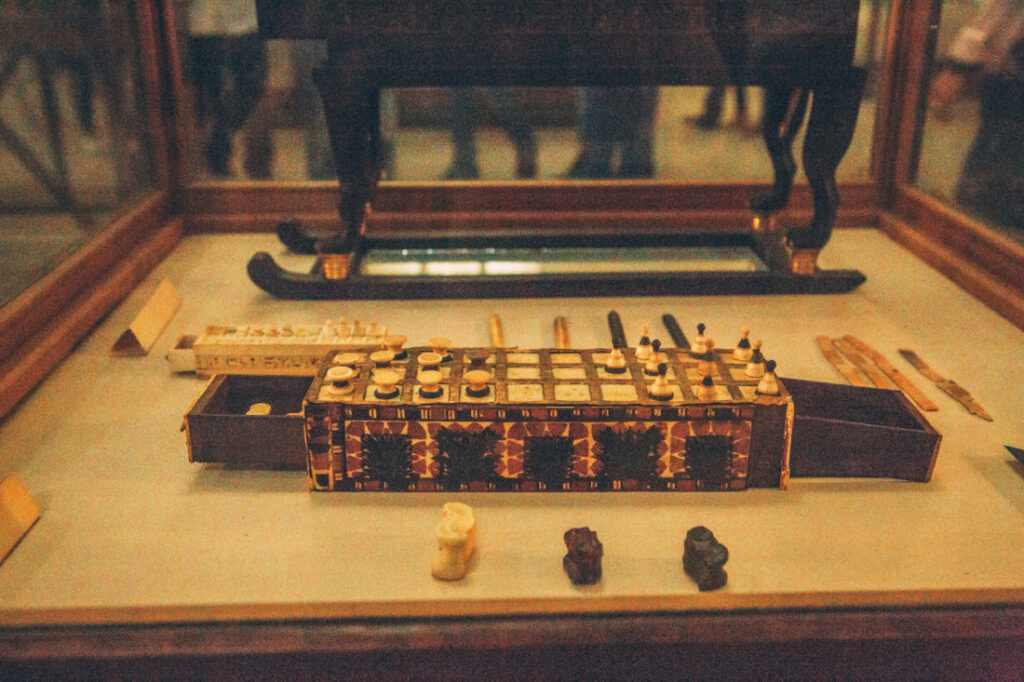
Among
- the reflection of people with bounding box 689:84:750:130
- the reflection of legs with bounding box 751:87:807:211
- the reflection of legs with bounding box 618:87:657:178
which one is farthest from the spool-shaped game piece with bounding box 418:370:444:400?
the reflection of people with bounding box 689:84:750:130

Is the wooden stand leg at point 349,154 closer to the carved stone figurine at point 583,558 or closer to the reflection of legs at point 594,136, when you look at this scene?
the reflection of legs at point 594,136

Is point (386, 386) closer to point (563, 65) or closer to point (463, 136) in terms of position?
point (563, 65)

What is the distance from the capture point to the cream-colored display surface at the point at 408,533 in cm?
116

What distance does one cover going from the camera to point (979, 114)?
7.73 ft

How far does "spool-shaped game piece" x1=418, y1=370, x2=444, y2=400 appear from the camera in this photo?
132 cm

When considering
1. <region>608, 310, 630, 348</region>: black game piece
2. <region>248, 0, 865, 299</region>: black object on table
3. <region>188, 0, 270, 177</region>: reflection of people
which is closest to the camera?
<region>608, 310, 630, 348</region>: black game piece

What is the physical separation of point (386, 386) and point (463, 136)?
4.98 ft

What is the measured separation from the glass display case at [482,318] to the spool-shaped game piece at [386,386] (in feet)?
0.52

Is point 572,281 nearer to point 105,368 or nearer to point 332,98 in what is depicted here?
point 332,98

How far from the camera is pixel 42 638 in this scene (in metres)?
1.13

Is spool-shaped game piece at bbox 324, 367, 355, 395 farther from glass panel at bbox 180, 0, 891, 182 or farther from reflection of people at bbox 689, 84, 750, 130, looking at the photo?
reflection of people at bbox 689, 84, 750, 130

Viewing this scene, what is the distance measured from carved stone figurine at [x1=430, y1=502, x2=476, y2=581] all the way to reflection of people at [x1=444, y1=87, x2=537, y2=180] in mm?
1682

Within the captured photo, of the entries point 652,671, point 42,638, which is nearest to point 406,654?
point 652,671

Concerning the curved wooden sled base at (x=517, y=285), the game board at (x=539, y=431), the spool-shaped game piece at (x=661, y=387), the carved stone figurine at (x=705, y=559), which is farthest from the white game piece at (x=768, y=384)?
the curved wooden sled base at (x=517, y=285)
